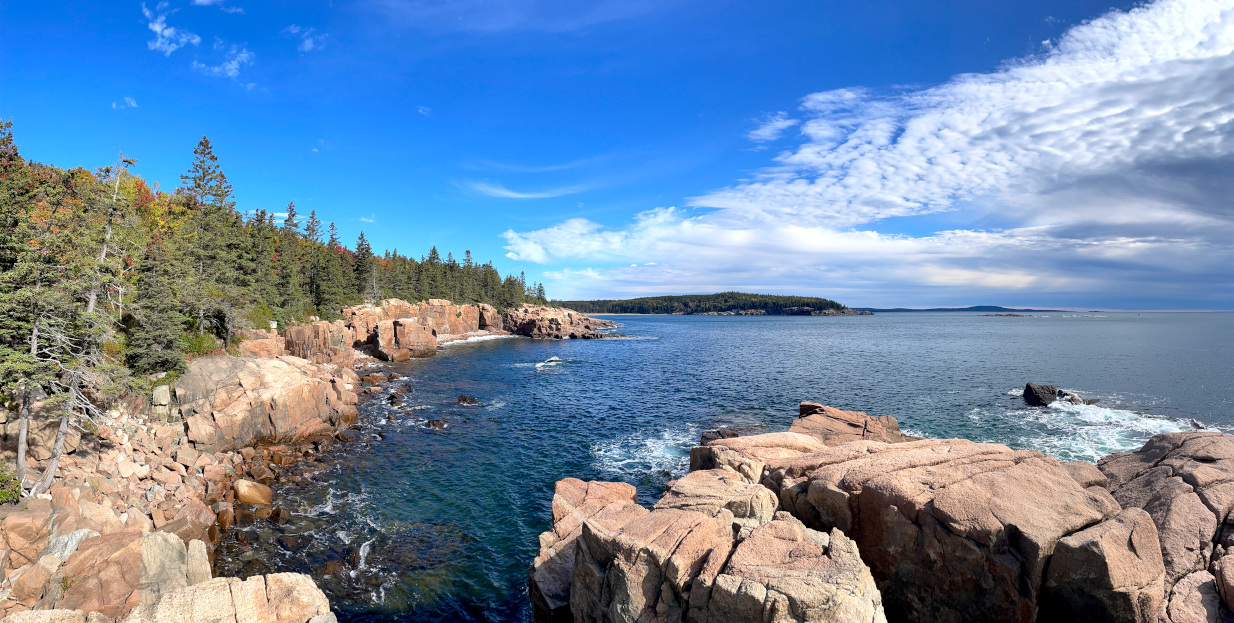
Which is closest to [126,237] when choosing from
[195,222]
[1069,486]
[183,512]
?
[183,512]

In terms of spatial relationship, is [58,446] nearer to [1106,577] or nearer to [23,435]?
[23,435]

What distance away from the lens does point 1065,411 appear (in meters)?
36.8

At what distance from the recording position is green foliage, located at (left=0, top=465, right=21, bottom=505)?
1583 cm

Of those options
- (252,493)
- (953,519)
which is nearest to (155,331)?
(252,493)

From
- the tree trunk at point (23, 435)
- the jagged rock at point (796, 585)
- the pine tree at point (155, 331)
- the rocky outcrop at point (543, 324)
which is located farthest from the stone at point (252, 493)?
the rocky outcrop at point (543, 324)

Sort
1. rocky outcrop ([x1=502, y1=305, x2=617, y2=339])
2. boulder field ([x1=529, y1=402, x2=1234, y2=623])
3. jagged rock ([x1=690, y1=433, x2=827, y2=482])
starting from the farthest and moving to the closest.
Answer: rocky outcrop ([x1=502, y1=305, x2=617, y2=339]) < jagged rock ([x1=690, y1=433, x2=827, y2=482]) < boulder field ([x1=529, y1=402, x2=1234, y2=623])

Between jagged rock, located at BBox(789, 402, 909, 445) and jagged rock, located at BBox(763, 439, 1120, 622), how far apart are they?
427 inches

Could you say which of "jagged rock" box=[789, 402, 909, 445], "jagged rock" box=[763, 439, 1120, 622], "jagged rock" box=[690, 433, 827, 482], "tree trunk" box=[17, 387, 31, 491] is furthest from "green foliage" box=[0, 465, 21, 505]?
"jagged rock" box=[789, 402, 909, 445]

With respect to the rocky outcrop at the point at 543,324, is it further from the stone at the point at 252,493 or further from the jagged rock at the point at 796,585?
the jagged rock at the point at 796,585

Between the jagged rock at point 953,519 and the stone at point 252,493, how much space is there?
22.5 metres

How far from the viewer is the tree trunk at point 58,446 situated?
18016 millimetres

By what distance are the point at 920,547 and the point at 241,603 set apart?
681 inches

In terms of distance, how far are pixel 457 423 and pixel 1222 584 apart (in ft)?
116

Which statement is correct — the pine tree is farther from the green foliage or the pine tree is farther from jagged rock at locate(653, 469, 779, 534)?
jagged rock at locate(653, 469, 779, 534)
